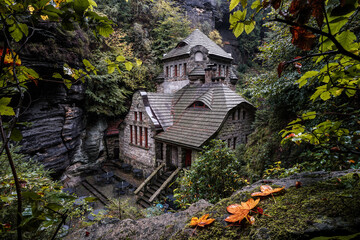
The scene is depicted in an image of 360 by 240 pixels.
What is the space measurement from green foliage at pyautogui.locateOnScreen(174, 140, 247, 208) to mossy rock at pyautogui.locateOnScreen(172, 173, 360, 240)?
419cm

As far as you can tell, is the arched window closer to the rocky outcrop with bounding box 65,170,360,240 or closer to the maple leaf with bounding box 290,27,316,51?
the rocky outcrop with bounding box 65,170,360,240

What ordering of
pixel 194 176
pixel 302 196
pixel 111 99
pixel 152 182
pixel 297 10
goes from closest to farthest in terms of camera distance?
1. pixel 297 10
2. pixel 302 196
3. pixel 194 176
4. pixel 152 182
5. pixel 111 99

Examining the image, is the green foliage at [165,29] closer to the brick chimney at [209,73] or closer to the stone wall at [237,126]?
the brick chimney at [209,73]

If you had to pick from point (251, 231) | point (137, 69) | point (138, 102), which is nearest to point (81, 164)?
point (138, 102)

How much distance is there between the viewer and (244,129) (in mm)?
11766

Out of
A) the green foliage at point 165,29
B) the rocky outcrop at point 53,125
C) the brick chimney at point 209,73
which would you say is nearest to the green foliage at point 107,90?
the rocky outcrop at point 53,125

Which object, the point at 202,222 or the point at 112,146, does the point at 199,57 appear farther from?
the point at 202,222

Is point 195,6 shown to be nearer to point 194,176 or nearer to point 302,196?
point 194,176

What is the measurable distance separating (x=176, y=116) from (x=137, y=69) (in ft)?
21.4

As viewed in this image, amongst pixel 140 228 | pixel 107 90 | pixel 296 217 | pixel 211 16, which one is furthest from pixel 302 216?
pixel 211 16

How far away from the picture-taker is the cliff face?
2741 cm

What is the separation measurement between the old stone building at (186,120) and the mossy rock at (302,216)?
25.7ft

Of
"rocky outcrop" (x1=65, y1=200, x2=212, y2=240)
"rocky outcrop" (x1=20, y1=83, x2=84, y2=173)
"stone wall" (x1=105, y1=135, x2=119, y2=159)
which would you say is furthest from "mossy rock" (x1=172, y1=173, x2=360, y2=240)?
"stone wall" (x1=105, y1=135, x2=119, y2=159)

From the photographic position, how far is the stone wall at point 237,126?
10.3 m
